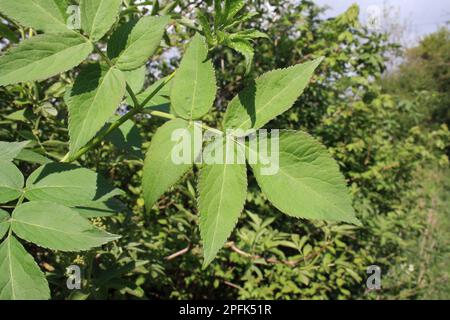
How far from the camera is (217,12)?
0.67 m

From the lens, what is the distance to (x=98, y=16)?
0.67 metres

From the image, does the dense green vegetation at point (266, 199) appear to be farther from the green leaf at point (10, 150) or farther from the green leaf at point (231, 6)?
the green leaf at point (10, 150)

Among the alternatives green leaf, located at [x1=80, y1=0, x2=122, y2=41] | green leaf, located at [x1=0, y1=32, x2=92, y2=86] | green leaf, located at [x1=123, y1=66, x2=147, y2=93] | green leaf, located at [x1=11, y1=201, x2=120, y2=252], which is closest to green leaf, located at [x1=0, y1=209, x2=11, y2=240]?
green leaf, located at [x1=11, y1=201, x2=120, y2=252]

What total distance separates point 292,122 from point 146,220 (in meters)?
1.51

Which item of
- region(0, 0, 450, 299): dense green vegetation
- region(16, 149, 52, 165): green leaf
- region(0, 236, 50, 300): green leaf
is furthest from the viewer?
region(0, 0, 450, 299): dense green vegetation

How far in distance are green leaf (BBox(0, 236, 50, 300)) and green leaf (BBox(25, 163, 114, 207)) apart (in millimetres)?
109

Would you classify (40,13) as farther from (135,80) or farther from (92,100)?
(135,80)

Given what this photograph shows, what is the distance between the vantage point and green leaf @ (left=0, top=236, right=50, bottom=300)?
1.93 feet

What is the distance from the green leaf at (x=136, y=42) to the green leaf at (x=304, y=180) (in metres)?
0.25

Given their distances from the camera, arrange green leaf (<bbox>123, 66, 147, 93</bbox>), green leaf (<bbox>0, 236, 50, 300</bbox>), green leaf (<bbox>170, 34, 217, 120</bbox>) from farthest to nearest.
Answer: green leaf (<bbox>123, 66, 147, 93</bbox>) < green leaf (<bbox>170, 34, 217, 120</bbox>) < green leaf (<bbox>0, 236, 50, 300</bbox>)

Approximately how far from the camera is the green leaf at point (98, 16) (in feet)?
2.18

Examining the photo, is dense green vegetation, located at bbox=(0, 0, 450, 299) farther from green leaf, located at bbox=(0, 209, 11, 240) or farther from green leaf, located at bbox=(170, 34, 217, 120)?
green leaf, located at bbox=(0, 209, 11, 240)

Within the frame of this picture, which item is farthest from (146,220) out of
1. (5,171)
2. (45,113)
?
(5,171)

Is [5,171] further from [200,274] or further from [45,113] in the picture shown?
[200,274]
